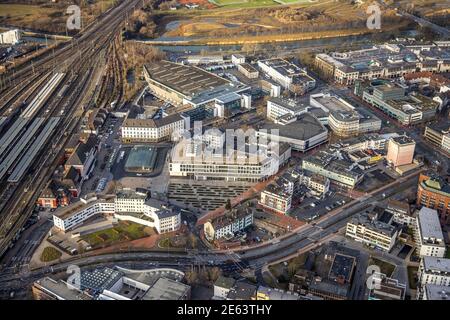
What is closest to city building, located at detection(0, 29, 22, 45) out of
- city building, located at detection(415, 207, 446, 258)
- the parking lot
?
the parking lot

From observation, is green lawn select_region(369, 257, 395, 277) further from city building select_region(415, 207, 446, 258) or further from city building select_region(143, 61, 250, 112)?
city building select_region(143, 61, 250, 112)

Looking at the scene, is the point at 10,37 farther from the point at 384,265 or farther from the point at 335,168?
the point at 384,265

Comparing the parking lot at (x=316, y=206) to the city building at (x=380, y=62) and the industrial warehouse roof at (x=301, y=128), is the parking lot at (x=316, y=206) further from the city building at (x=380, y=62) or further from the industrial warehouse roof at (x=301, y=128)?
the city building at (x=380, y=62)

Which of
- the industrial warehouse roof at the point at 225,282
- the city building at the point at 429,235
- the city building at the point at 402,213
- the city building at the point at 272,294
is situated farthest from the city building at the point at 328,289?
the city building at the point at 402,213

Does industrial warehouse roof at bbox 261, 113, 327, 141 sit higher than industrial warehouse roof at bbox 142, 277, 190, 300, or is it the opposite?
industrial warehouse roof at bbox 261, 113, 327, 141

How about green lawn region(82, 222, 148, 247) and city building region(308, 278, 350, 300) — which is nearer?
city building region(308, 278, 350, 300)

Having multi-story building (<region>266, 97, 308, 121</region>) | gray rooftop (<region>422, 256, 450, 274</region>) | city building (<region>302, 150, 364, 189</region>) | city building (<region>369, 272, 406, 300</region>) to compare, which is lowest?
city building (<region>369, 272, 406, 300</region>)

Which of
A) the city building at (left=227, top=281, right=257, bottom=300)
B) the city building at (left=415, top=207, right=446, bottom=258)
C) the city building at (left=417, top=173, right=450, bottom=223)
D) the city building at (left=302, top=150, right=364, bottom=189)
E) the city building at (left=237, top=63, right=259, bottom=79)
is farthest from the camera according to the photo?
the city building at (left=237, top=63, right=259, bottom=79)
